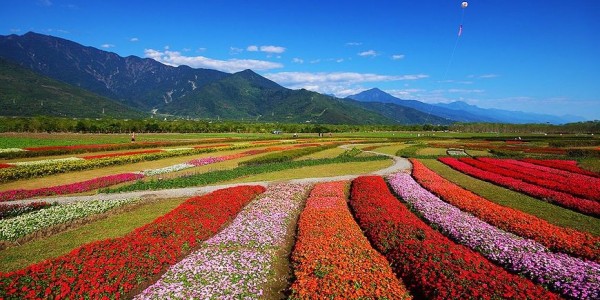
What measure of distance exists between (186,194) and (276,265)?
15.6m

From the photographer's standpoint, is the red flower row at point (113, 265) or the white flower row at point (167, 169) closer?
the red flower row at point (113, 265)

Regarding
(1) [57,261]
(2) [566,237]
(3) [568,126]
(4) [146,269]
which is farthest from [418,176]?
(3) [568,126]

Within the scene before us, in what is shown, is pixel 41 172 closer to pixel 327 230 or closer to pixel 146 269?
pixel 146 269

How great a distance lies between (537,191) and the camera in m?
26.2

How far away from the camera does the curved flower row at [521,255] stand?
10.5 meters

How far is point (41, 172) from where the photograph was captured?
33562 millimetres

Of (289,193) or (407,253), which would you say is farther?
(289,193)

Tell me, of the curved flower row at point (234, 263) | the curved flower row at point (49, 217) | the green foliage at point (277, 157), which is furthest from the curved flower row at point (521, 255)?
the green foliage at point (277, 157)

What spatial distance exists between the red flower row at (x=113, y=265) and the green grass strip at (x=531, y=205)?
2021 cm

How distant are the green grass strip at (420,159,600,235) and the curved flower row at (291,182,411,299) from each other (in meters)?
12.7

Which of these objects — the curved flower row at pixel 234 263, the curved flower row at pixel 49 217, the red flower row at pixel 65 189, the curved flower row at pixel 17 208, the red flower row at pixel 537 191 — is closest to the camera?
the curved flower row at pixel 234 263

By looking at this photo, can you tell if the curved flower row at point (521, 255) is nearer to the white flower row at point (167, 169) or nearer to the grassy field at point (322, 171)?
the grassy field at point (322, 171)

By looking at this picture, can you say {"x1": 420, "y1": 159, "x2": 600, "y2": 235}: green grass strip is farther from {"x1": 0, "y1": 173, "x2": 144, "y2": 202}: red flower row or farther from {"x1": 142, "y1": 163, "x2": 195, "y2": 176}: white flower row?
{"x1": 0, "y1": 173, "x2": 144, "y2": 202}: red flower row

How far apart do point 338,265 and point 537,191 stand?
22543mm
